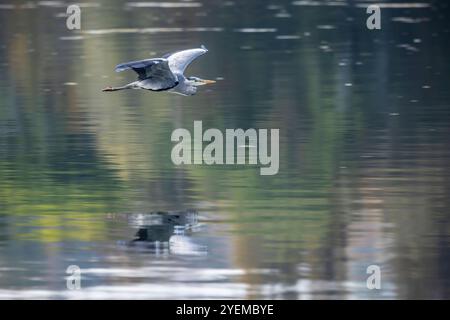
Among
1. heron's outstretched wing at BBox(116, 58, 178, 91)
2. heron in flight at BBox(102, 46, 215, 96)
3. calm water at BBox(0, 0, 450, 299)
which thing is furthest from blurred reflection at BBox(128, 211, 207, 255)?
heron's outstretched wing at BBox(116, 58, 178, 91)

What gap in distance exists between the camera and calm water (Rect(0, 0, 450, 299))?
16750mm

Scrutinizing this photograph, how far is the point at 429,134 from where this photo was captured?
25.8 meters

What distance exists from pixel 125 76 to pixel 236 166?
46.9 ft

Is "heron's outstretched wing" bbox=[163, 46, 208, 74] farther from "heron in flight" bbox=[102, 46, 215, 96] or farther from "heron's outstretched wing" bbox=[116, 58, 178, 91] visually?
"heron's outstretched wing" bbox=[116, 58, 178, 91]

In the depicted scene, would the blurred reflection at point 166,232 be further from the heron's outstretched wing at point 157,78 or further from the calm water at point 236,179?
the heron's outstretched wing at point 157,78

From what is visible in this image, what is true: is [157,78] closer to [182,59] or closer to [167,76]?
[167,76]

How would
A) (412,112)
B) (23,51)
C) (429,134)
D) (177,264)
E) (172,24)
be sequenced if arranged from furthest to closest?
(172,24) → (23,51) → (412,112) → (429,134) → (177,264)

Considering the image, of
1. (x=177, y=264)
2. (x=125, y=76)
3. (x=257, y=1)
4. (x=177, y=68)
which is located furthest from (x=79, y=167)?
(x=257, y=1)

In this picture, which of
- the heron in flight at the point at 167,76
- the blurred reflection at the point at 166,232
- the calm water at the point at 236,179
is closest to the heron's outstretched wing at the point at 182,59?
the heron in flight at the point at 167,76

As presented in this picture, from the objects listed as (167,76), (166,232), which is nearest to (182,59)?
(167,76)

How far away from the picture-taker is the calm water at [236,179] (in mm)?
16750

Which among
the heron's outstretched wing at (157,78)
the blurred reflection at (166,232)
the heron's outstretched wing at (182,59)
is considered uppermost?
the heron's outstretched wing at (182,59)

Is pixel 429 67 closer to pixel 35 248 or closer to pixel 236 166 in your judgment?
pixel 236 166

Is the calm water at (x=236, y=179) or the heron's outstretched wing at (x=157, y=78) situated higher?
the heron's outstretched wing at (x=157, y=78)
